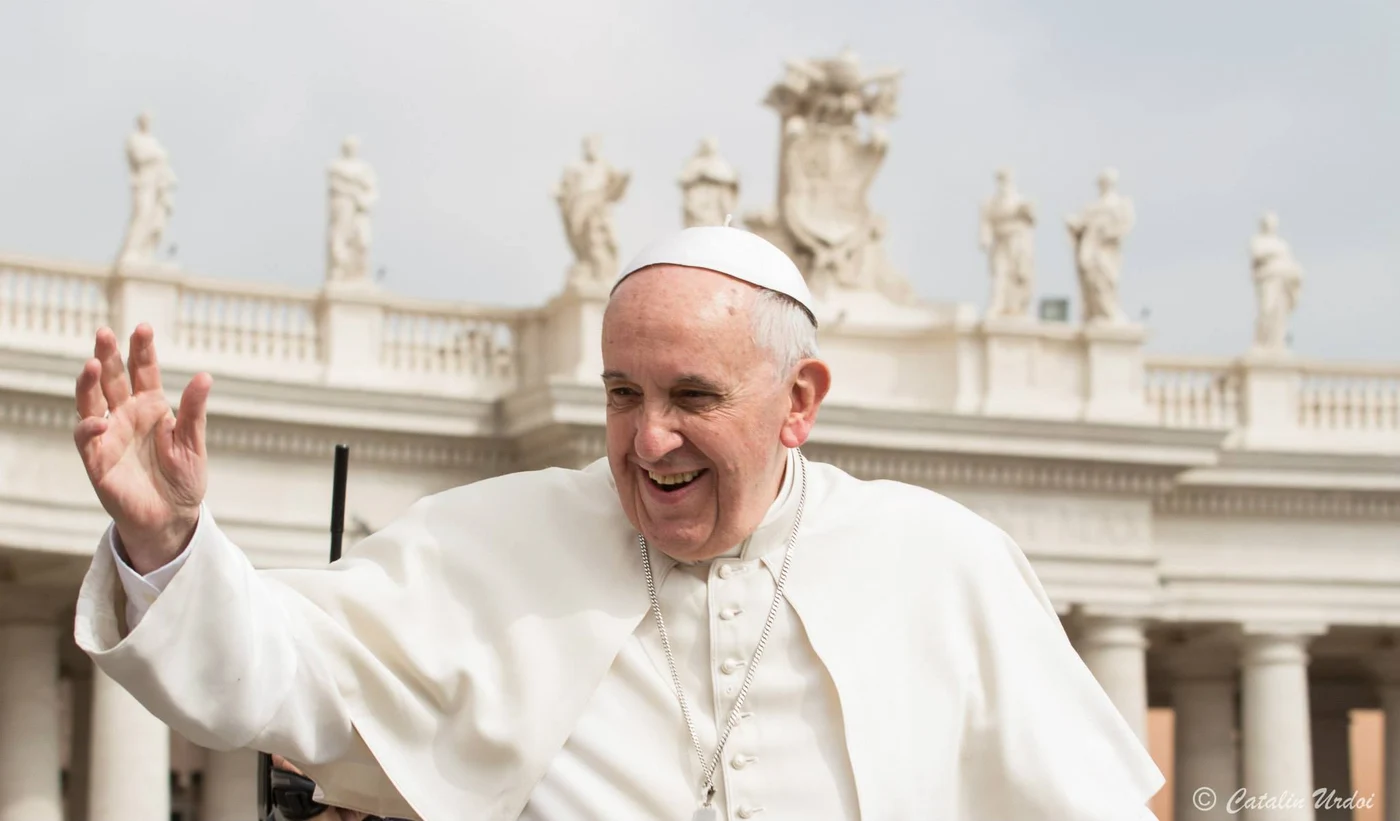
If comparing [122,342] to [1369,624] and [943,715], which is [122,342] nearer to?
[1369,624]

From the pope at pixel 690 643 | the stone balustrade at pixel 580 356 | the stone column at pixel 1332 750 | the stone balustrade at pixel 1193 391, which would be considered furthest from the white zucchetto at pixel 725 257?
the stone column at pixel 1332 750

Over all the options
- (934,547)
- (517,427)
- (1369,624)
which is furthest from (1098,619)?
(934,547)

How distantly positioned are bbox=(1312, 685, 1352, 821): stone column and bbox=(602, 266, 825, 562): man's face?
81.7ft

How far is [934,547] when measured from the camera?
182 inches

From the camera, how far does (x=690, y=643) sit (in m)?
4.43

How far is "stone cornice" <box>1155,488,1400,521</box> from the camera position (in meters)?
24.6

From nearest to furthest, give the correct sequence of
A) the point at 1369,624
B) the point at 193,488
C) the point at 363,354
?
the point at 193,488, the point at 363,354, the point at 1369,624

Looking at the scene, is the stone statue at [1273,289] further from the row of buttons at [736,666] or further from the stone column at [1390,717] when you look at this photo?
the row of buttons at [736,666]

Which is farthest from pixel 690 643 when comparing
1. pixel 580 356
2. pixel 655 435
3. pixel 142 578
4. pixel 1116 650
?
pixel 1116 650

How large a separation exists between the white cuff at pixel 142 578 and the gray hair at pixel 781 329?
1.08 meters

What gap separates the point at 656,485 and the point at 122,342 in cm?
1716

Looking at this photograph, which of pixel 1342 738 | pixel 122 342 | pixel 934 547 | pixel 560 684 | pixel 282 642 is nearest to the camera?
pixel 282 642

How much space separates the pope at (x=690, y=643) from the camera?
13.9ft

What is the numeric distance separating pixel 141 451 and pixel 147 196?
17853 mm
